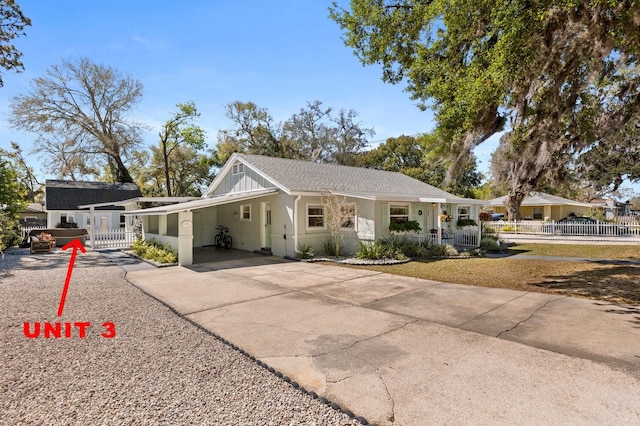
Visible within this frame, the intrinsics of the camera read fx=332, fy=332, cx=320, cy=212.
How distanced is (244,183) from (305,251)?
210 inches

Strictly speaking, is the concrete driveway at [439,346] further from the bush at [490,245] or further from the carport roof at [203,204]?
the bush at [490,245]

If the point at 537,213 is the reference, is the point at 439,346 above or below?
below

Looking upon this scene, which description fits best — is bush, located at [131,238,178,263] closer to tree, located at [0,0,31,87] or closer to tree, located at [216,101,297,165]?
tree, located at [0,0,31,87]

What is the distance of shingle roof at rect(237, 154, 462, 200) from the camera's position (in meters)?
14.7

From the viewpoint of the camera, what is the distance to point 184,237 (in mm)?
12133

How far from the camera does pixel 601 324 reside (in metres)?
5.45

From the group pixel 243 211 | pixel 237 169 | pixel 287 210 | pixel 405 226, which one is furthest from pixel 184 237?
pixel 405 226

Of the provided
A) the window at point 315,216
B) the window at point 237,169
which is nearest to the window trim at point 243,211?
the window at point 237,169

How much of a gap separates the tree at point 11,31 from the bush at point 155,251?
9.80 metres

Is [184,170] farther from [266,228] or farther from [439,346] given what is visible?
[439,346]

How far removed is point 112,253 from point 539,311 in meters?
17.2

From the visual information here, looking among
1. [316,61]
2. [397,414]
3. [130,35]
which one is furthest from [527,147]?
[130,35]

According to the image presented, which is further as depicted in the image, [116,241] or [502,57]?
[116,241]

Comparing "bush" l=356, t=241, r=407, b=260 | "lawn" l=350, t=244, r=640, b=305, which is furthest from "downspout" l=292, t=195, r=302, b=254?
"lawn" l=350, t=244, r=640, b=305
